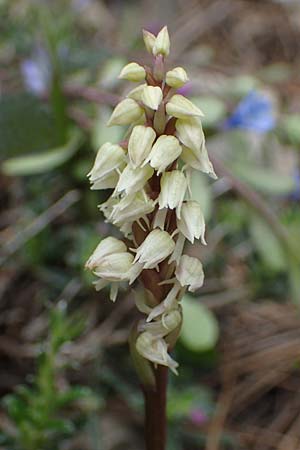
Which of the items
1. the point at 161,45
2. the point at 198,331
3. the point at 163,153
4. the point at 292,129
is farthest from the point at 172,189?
the point at 292,129

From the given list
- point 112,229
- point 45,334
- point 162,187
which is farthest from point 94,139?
point 162,187

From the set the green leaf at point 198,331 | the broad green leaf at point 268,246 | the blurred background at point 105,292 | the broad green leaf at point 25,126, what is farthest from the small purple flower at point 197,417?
the broad green leaf at point 25,126

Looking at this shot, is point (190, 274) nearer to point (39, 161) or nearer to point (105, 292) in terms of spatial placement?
point (105, 292)

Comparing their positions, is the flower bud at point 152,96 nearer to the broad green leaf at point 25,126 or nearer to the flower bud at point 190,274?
the flower bud at point 190,274

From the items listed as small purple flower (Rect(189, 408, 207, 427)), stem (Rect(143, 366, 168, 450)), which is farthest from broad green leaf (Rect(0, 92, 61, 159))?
stem (Rect(143, 366, 168, 450))

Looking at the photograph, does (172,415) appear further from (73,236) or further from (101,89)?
(101,89)

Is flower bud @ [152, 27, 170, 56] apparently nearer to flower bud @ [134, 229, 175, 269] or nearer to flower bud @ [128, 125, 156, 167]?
flower bud @ [128, 125, 156, 167]

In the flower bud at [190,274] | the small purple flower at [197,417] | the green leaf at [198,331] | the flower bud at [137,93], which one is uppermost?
the flower bud at [137,93]
